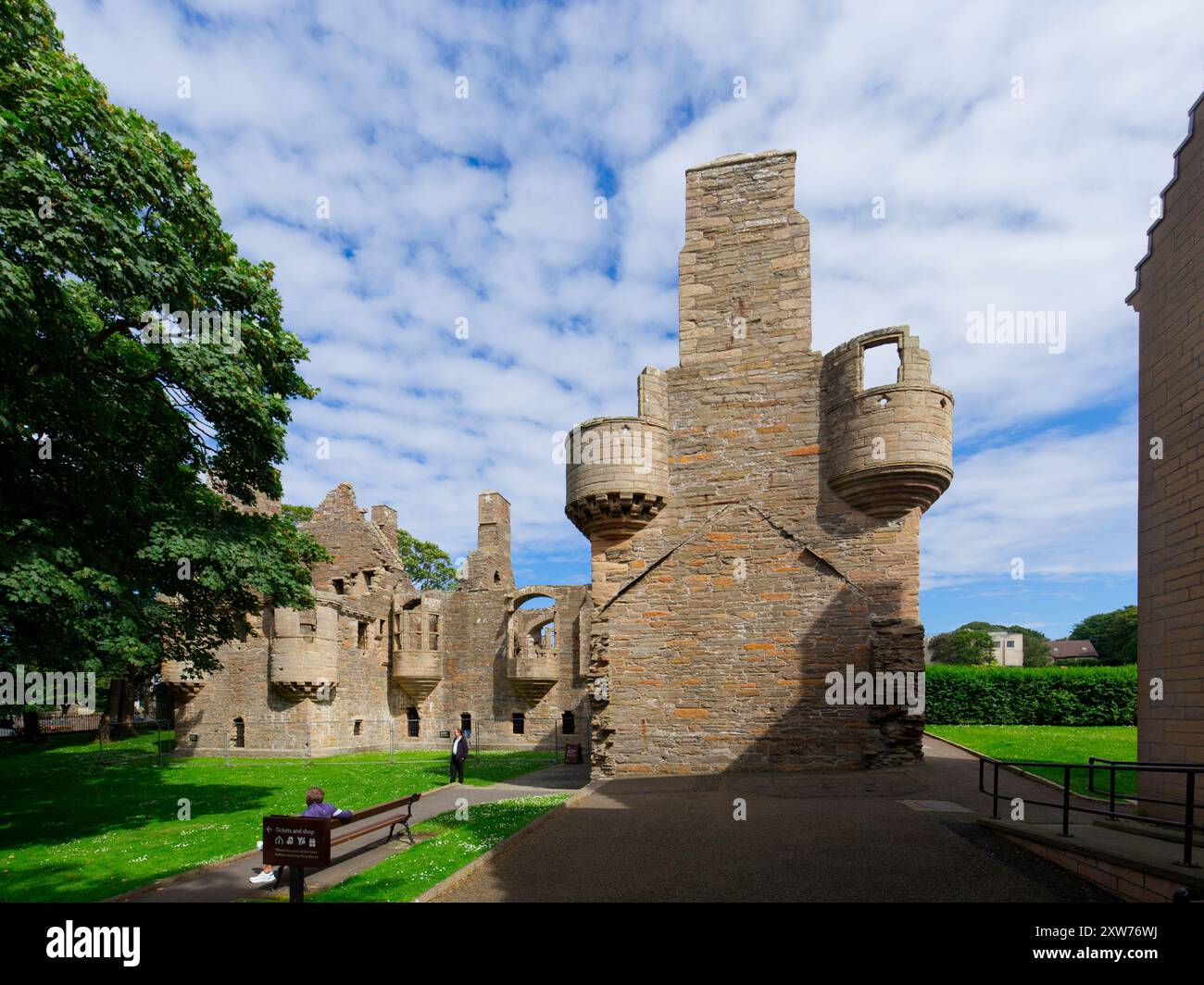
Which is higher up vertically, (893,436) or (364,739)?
(893,436)

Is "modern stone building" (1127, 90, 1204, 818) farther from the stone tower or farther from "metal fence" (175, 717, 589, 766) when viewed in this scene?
"metal fence" (175, 717, 589, 766)

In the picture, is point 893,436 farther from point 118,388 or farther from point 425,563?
point 425,563

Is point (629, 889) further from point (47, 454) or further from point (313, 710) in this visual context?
point (313, 710)

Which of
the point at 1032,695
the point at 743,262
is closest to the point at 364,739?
the point at 743,262

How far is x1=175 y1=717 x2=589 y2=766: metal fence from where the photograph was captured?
83.1 feet

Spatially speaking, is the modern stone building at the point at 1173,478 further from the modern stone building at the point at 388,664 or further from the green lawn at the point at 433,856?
the modern stone building at the point at 388,664

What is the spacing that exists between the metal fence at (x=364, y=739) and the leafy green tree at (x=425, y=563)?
48.5ft

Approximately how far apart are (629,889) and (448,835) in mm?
4041

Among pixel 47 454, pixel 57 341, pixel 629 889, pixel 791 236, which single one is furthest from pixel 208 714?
pixel 791 236

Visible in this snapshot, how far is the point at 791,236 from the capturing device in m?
14.2

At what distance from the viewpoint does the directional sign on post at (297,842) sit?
21.3 ft

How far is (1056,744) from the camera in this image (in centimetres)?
1733

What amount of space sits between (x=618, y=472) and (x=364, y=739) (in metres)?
21.9
